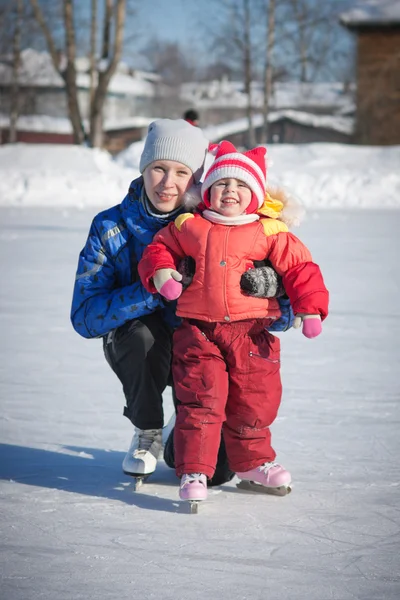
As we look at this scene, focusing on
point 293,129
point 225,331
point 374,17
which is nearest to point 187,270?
point 225,331

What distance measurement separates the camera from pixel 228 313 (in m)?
2.23

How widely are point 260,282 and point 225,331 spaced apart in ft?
0.54

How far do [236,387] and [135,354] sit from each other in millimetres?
313

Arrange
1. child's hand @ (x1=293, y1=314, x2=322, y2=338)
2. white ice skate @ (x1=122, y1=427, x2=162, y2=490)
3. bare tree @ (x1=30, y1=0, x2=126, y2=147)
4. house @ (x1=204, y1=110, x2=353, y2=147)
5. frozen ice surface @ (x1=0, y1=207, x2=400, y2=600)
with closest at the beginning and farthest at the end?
1. frozen ice surface @ (x1=0, y1=207, x2=400, y2=600)
2. child's hand @ (x1=293, y1=314, x2=322, y2=338)
3. white ice skate @ (x1=122, y1=427, x2=162, y2=490)
4. bare tree @ (x1=30, y1=0, x2=126, y2=147)
5. house @ (x1=204, y1=110, x2=353, y2=147)

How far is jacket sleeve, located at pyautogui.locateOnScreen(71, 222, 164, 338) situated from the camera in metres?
2.37

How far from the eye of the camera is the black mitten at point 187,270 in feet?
7.44

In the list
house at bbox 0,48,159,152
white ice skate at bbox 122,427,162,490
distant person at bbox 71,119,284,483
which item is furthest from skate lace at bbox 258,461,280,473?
house at bbox 0,48,159,152

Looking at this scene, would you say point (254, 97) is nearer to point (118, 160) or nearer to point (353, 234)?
point (118, 160)

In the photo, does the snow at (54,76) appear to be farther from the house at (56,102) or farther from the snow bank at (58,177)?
the snow bank at (58,177)

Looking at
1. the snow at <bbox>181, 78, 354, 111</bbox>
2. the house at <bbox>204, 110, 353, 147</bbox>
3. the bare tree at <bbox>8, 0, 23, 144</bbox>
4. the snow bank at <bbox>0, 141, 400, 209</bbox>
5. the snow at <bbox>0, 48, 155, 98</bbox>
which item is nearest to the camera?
the snow bank at <bbox>0, 141, 400, 209</bbox>

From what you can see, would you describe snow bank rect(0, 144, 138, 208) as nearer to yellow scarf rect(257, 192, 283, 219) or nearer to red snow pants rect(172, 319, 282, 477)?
yellow scarf rect(257, 192, 283, 219)

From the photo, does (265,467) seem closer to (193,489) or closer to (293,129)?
(193,489)

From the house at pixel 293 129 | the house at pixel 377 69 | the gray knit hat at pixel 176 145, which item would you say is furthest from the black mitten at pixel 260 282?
the house at pixel 293 129

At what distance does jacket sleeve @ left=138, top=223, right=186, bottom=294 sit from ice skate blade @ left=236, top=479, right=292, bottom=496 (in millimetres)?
623
